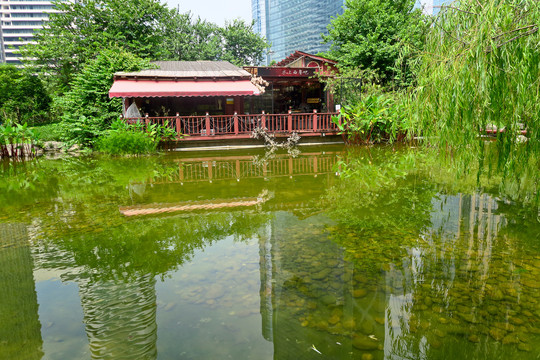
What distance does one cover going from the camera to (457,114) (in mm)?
4246

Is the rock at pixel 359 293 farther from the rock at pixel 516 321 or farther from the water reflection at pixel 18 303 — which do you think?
the water reflection at pixel 18 303

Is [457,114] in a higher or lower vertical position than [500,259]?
higher

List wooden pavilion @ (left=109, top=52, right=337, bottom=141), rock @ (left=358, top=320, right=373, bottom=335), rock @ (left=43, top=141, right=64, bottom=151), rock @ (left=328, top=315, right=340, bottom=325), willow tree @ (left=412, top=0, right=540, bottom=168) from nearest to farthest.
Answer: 1. rock @ (left=358, top=320, right=373, bottom=335)
2. rock @ (left=328, top=315, right=340, bottom=325)
3. willow tree @ (left=412, top=0, right=540, bottom=168)
4. wooden pavilion @ (left=109, top=52, right=337, bottom=141)
5. rock @ (left=43, top=141, right=64, bottom=151)

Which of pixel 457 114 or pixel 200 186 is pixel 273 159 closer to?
pixel 200 186

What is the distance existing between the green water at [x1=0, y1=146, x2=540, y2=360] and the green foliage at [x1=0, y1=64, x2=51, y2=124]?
63.6ft

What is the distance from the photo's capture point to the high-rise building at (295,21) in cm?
12462

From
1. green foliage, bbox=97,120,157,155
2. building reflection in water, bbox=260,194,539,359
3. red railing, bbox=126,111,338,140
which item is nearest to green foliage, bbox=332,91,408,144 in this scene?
red railing, bbox=126,111,338,140

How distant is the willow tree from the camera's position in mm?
3803

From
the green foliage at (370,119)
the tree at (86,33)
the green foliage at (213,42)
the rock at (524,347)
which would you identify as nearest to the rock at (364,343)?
the rock at (524,347)

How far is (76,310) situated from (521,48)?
4.85 metres

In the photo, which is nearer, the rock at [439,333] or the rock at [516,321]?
the rock at [439,333]

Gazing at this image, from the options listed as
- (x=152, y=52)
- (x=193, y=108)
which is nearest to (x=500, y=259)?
(x=193, y=108)

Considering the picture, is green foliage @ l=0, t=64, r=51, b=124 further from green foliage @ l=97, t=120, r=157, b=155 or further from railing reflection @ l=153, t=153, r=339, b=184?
railing reflection @ l=153, t=153, r=339, b=184

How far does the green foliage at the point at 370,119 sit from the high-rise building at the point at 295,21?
10188 cm
